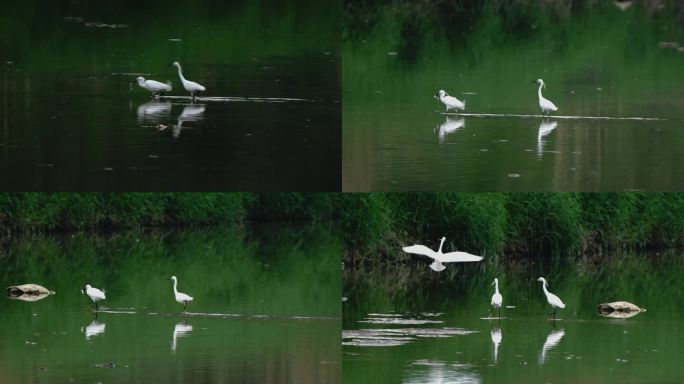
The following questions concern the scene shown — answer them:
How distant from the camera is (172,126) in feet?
48.4

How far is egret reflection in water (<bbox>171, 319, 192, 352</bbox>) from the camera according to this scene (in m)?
12.2

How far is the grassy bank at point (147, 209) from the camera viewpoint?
1858cm

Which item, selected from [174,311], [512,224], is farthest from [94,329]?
[512,224]

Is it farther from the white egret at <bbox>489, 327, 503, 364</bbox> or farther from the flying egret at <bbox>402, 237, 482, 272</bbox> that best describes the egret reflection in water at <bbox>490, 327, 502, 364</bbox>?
the flying egret at <bbox>402, 237, 482, 272</bbox>

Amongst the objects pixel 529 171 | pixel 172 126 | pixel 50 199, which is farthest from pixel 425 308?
pixel 50 199

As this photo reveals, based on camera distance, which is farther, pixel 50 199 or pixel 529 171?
pixel 50 199

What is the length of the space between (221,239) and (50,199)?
7.84 ft

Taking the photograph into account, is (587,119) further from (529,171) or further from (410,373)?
(410,373)

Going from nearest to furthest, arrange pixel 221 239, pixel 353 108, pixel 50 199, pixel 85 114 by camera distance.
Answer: pixel 85 114 < pixel 353 108 < pixel 50 199 < pixel 221 239

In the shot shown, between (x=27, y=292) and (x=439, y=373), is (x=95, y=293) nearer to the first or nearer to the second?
(x=27, y=292)

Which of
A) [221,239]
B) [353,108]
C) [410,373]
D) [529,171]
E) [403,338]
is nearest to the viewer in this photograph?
[410,373]

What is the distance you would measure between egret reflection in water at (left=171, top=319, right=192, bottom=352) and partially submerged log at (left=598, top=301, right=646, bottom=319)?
3744 mm

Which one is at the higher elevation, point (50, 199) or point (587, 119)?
point (587, 119)

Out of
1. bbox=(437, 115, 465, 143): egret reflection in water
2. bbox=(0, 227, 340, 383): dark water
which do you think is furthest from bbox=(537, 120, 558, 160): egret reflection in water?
bbox=(0, 227, 340, 383): dark water
